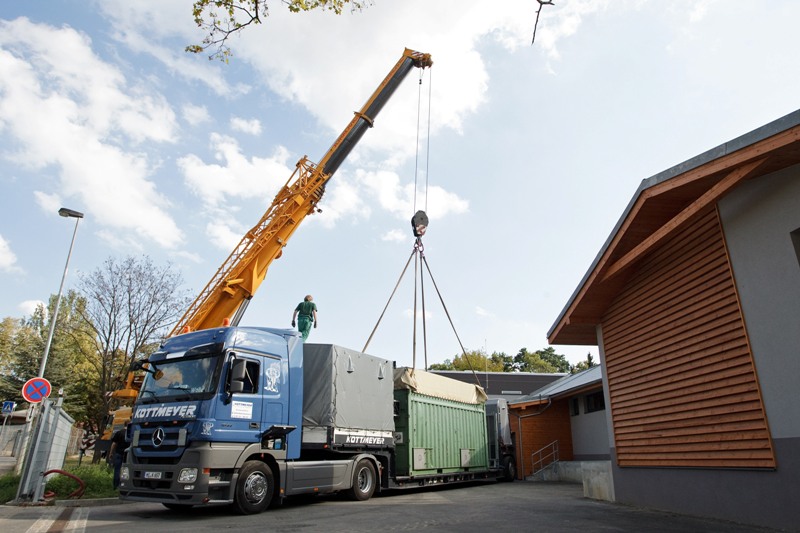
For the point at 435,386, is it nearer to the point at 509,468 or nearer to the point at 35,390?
the point at 509,468

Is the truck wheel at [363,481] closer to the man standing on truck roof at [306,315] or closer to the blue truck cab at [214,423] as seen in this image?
the blue truck cab at [214,423]

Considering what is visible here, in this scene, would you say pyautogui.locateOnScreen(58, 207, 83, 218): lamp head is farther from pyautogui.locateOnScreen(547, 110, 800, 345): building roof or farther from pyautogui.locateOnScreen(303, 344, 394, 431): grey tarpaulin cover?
pyautogui.locateOnScreen(547, 110, 800, 345): building roof

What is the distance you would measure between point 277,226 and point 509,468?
11821 millimetres

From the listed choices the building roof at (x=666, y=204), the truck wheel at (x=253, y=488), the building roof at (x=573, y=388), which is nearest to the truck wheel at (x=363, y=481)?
the truck wheel at (x=253, y=488)

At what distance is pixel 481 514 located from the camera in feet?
28.3

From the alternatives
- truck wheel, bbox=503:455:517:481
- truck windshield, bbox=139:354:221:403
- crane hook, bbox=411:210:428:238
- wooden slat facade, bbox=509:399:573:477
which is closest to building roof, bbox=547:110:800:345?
crane hook, bbox=411:210:428:238

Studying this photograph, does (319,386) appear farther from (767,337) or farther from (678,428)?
(767,337)

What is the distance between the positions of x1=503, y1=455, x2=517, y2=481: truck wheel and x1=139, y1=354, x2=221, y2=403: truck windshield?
13.1 meters

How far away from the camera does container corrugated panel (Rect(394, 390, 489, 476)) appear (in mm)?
12508

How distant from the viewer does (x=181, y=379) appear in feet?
28.3

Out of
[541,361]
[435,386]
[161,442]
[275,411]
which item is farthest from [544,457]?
[541,361]

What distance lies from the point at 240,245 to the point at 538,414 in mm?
13672

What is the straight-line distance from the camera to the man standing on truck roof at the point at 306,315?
12.4m

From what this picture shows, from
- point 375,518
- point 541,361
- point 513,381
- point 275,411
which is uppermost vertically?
point 541,361
